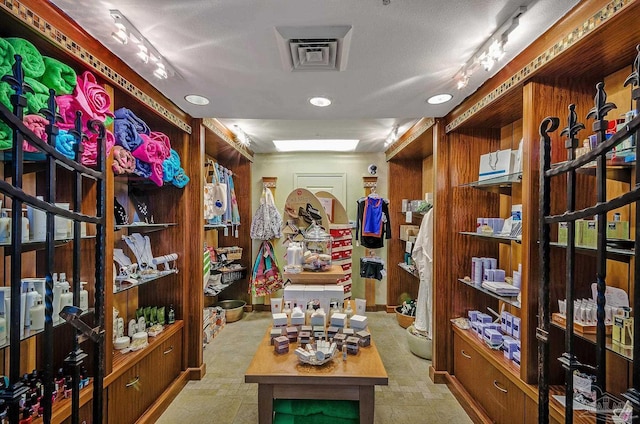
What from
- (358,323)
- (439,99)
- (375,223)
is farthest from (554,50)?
(375,223)

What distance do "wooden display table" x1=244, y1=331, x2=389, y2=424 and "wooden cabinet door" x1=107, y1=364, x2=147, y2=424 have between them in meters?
0.97

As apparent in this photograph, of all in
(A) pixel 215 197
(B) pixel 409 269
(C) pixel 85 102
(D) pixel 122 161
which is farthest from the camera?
(B) pixel 409 269

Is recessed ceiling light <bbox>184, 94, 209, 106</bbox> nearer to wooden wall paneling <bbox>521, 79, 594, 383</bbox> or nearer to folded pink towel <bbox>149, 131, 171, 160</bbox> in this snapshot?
folded pink towel <bbox>149, 131, 171, 160</bbox>

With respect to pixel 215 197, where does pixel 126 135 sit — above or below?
above

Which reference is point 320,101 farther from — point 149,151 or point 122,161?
point 122,161

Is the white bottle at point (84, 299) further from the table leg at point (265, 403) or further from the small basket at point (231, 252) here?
the small basket at point (231, 252)

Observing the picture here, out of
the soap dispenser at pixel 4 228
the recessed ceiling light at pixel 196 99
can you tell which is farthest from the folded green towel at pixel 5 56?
the recessed ceiling light at pixel 196 99

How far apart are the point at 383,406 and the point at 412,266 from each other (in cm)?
210

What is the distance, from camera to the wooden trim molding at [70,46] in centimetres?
127

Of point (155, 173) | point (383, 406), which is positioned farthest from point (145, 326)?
point (383, 406)

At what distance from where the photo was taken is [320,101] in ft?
8.03

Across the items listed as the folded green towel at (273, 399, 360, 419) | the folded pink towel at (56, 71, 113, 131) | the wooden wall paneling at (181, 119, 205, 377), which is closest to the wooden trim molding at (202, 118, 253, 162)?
the wooden wall paneling at (181, 119, 205, 377)

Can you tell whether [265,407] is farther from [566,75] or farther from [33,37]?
[566,75]

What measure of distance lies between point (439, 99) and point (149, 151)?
2.24 m
